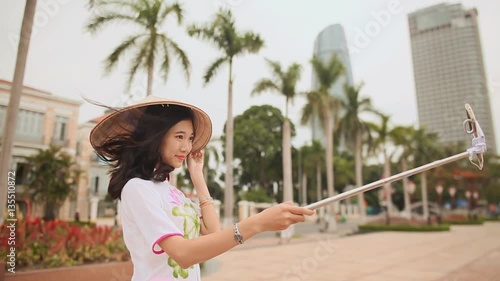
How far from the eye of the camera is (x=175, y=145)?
1.28 meters

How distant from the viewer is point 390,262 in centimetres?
771

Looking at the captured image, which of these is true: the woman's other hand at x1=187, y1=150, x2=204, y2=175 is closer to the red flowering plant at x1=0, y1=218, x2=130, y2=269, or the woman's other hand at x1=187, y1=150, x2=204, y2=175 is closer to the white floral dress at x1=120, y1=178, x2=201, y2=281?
the white floral dress at x1=120, y1=178, x2=201, y2=281

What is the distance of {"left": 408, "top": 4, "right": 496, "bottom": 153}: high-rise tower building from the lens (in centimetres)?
2616

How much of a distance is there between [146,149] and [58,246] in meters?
4.83

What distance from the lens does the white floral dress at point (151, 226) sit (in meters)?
1.04

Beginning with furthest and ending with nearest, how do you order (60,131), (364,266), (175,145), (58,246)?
1. (60,131)
2. (364,266)
3. (58,246)
4. (175,145)

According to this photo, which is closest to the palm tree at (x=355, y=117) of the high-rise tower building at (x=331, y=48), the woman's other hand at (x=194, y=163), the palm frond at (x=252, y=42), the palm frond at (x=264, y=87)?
the high-rise tower building at (x=331, y=48)

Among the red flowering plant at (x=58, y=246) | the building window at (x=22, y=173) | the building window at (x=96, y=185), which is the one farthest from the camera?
the building window at (x=96, y=185)

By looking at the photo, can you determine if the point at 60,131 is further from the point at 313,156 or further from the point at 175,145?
the point at 313,156

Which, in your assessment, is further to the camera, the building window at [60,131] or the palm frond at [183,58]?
the building window at [60,131]

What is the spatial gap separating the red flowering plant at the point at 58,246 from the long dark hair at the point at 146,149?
4.55m

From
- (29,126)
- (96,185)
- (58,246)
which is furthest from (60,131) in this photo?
(58,246)

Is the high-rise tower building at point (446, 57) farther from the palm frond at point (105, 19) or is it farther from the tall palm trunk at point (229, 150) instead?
the palm frond at point (105, 19)

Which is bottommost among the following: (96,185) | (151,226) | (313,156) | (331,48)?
(151,226)
